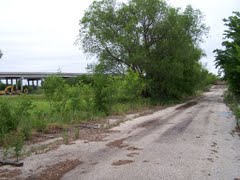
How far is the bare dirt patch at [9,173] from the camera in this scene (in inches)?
362

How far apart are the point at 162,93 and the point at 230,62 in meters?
13.4

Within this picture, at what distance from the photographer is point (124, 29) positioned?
40781 mm

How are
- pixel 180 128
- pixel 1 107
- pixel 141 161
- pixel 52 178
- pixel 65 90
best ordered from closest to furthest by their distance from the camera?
pixel 52 178
pixel 141 161
pixel 1 107
pixel 180 128
pixel 65 90

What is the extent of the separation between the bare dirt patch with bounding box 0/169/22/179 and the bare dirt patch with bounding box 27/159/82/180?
483 millimetres

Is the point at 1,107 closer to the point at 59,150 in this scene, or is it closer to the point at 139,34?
the point at 59,150

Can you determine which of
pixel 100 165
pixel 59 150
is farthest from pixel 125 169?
pixel 59 150

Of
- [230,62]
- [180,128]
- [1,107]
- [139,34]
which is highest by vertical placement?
[139,34]

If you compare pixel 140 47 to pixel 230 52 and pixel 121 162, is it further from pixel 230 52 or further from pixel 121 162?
pixel 121 162

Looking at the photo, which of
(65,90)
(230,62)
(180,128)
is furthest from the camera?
(230,62)

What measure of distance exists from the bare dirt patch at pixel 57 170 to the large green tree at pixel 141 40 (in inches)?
1134

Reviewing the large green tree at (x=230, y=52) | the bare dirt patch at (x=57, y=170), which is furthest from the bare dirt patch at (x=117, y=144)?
the large green tree at (x=230, y=52)

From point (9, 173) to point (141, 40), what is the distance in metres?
33.4

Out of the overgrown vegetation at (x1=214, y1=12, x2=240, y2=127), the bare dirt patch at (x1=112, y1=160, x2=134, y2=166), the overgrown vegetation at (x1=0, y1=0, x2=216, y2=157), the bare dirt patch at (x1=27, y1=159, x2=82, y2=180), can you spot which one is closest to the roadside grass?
the overgrown vegetation at (x1=214, y1=12, x2=240, y2=127)

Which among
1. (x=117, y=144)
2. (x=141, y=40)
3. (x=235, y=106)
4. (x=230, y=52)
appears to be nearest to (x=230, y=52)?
(x=230, y=52)
